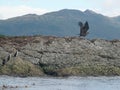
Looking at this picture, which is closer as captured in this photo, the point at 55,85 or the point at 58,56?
the point at 55,85

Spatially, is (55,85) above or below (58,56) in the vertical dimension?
below

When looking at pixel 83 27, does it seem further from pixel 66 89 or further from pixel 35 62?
pixel 66 89

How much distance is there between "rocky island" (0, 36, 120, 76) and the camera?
65.3m

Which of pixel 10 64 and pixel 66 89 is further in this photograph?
pixel 10 64

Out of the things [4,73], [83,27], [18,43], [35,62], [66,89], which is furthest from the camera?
[83,27]

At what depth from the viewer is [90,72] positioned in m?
67.0

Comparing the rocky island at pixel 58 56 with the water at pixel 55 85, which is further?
the rocky island at pixel 58 56

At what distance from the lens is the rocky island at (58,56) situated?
214 feet

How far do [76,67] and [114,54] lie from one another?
8.57 meters

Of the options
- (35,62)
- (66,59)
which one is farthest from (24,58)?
(66,59)

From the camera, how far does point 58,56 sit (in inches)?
2717

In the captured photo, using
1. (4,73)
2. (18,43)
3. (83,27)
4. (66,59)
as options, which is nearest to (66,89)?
(4,73)

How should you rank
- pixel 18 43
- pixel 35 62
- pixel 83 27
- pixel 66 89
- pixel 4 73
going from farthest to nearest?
pixel 83 27, pixel 18 43, pixel 35 62, pixel 4 73, pixel 66 89

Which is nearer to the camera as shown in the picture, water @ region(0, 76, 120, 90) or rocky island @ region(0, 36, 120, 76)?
water @ region(0, 76, 120, 90)
